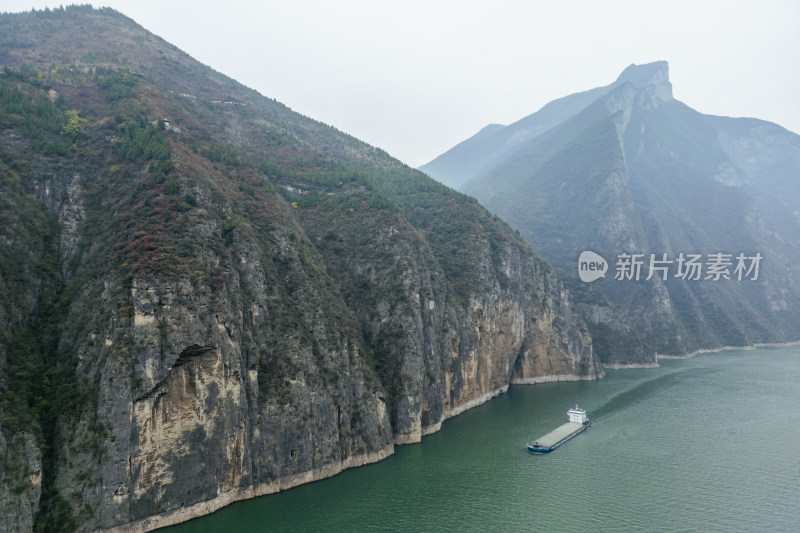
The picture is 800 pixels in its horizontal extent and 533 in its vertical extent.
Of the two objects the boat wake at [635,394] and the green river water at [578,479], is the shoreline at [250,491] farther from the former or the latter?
the boat wake at [635,394]

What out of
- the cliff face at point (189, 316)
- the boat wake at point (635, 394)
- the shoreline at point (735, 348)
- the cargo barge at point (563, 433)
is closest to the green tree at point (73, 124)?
the cliff face at point (189, 316)

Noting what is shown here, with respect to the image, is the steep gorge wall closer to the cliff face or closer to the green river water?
the cliff face

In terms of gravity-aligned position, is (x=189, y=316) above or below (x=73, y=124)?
below

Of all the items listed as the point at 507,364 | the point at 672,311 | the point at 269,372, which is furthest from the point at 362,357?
the point at 672,311

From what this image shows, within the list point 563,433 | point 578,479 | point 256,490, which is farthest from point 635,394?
point 256,490

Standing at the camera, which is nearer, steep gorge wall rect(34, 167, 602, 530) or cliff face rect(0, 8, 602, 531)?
cliff face rect(0, 8, 602, 531)

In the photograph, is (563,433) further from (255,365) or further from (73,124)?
(73,124)

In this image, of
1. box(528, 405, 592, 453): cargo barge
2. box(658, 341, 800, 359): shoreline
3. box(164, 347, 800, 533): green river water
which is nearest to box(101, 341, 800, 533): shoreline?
box(164, 347, 800, 533): green river water
